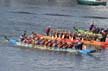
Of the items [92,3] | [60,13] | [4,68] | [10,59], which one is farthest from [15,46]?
[92,3]

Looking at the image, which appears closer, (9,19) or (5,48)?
(5,48)

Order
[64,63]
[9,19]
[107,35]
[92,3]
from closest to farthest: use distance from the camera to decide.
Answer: [64,63] → [107,35] → [9,19] → [92,3]

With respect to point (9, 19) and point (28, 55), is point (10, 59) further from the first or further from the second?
point (9, 19)

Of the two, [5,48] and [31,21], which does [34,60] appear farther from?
[31,21]

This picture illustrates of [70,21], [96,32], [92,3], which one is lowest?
[92,3]

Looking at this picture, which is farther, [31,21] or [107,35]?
[31,21]

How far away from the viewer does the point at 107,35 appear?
6278cm

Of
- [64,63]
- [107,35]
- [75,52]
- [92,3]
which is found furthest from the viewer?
[92,3]

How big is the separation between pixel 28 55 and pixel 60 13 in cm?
5740

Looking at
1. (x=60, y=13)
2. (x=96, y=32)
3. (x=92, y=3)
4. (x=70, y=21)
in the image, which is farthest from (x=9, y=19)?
(x=92, y=3)

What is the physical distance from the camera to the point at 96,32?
6488 centimetres

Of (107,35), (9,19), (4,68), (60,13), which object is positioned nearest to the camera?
(4,68)

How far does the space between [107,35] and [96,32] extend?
246cm

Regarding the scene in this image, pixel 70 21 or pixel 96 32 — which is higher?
pixel 96 32
